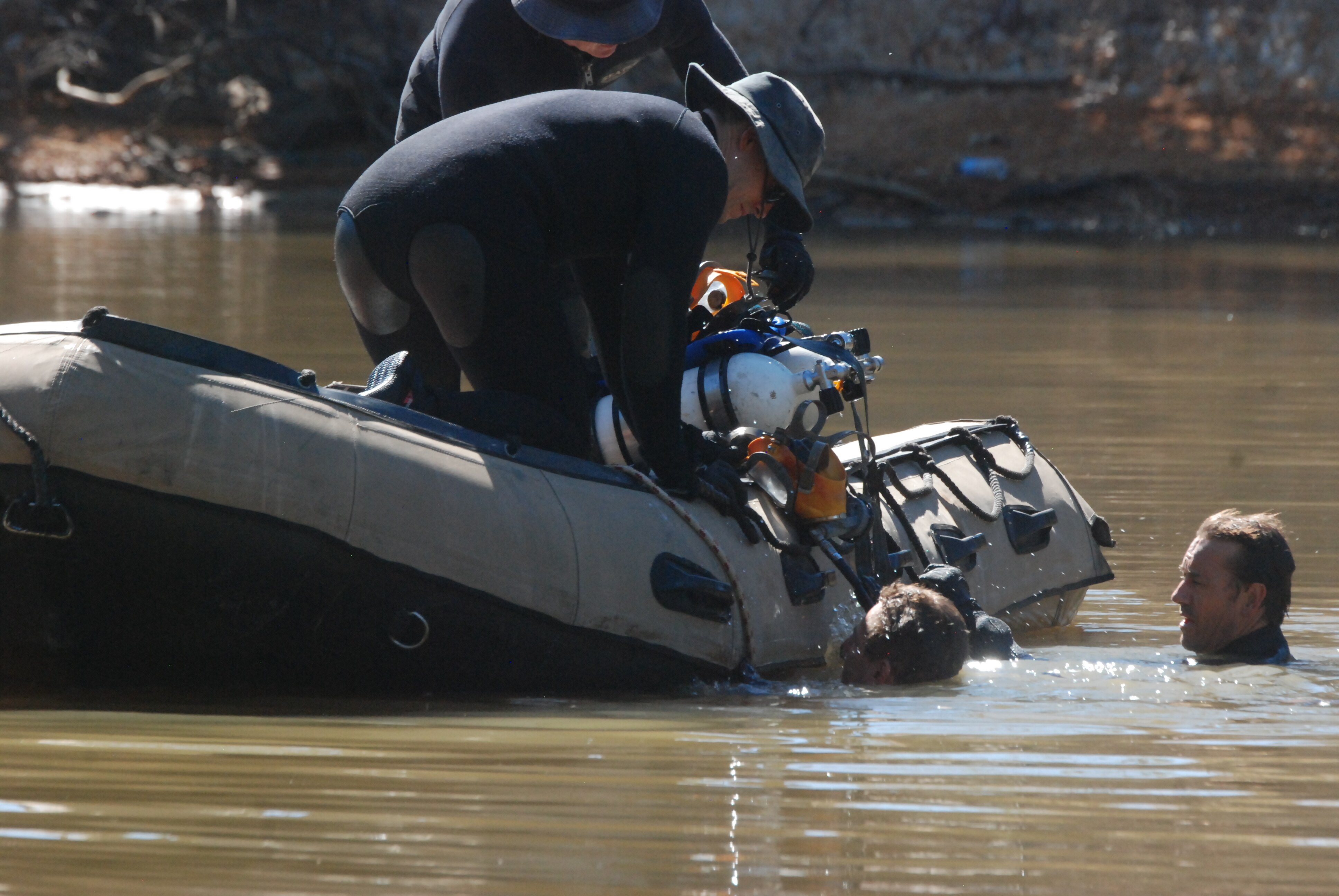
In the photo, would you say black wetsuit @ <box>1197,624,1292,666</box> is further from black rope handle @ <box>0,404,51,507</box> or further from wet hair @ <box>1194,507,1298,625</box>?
black rope handle @ <box>0,404,51,507</box>

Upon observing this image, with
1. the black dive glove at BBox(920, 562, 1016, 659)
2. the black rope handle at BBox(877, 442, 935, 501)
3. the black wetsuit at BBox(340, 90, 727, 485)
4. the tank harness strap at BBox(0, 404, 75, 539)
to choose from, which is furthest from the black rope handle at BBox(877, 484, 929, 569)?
the tank harness strap at BBox(0, 404, 75, 539)

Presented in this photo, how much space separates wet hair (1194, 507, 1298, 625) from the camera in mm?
4316

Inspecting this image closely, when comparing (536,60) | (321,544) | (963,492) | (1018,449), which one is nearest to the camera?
(321,544)

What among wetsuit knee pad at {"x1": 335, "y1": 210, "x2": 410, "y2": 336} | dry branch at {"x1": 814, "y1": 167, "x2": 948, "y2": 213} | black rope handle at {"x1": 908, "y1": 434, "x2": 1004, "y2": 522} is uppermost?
dry branch at {"x1": 814, "y1": 167, "x2": 948, "y2": 213}

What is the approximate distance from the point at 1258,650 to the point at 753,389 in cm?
136

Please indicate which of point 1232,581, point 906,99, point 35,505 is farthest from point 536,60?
point 906,99

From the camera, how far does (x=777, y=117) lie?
415cm

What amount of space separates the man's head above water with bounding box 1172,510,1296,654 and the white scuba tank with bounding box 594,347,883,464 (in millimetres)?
964

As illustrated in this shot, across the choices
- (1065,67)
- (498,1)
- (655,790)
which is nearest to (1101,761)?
(655,790)

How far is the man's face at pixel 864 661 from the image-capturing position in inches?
160

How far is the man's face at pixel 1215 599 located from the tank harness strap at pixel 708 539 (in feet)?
3.58

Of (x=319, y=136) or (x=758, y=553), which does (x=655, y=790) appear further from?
(x=319, y=136)

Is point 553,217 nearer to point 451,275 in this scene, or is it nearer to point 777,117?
point 451,275

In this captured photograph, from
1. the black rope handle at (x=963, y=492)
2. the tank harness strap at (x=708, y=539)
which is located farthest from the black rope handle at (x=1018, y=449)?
the tank harness strap at (x=708, y=539)
